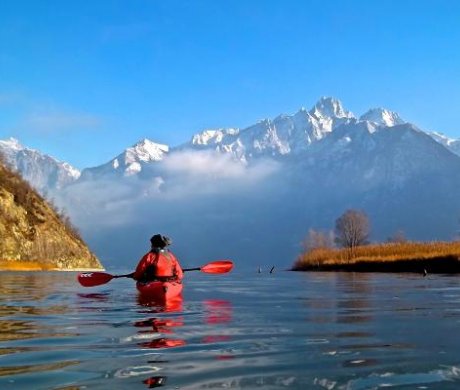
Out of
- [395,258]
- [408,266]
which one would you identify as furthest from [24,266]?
[408,266]

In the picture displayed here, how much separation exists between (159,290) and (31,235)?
119 meters

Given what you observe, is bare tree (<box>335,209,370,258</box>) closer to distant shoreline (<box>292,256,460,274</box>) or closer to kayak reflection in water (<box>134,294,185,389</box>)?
distant shoreline (<box>292,256,460,274</box>)

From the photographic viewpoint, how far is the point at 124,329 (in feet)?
37.4

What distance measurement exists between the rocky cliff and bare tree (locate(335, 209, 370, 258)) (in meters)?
64.3

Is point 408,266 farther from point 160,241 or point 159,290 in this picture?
point 159,290

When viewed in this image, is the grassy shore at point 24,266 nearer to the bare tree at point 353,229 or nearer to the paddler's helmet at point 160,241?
the bare tree at point 353,229

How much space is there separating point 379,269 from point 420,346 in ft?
165

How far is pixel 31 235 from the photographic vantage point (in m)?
130

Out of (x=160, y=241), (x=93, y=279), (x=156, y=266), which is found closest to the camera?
(x=160, y=241)

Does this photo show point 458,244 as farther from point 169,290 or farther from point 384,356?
point 384,356

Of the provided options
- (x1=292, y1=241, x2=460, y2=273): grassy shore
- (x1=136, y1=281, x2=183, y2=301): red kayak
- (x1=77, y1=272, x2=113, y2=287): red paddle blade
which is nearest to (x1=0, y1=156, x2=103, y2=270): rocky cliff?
(x1=292, y1=241, x2=460, y2=273): grassy shore

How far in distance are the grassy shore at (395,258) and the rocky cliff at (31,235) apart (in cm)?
6451

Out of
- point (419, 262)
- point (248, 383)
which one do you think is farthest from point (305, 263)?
point (248, 383)

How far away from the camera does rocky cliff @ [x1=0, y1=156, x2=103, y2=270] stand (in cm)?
12050
